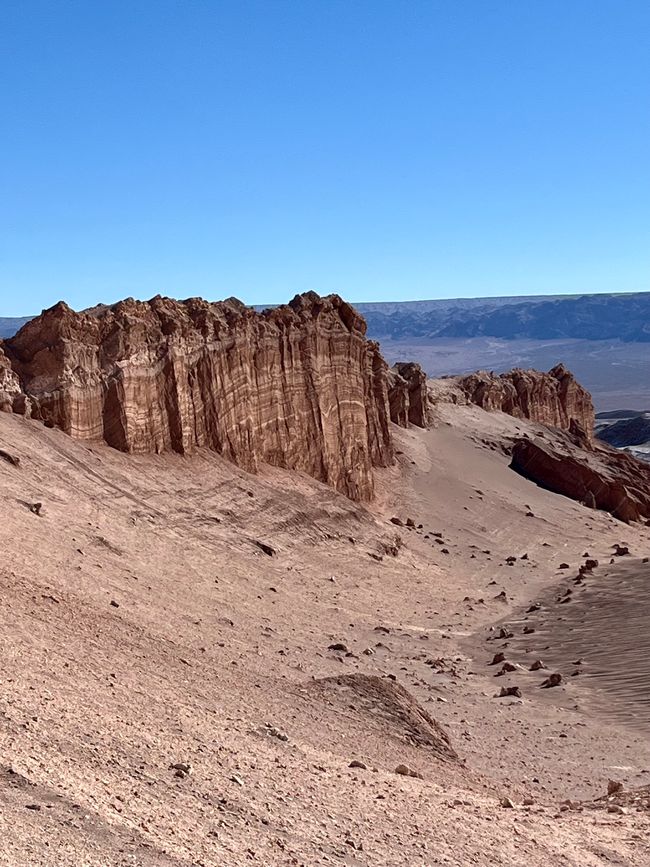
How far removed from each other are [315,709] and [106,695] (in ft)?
8.67

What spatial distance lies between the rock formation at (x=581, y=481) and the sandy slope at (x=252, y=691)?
14356 millimetres

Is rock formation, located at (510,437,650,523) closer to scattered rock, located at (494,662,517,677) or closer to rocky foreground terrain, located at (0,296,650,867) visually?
rocky foreground terrain, located at (0,296,650,867)

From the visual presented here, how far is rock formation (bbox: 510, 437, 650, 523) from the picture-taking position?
41250 millimetres

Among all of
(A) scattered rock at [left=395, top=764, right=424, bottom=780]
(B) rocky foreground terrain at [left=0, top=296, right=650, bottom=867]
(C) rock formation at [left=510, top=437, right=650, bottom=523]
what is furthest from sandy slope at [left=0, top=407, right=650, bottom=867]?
(C) rock formation at [left=510, top=437, right=650, bottom=523]

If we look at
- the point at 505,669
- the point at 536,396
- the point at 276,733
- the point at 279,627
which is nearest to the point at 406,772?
the point at 276,733

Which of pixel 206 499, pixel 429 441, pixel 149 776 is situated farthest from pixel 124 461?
pixel 429 441

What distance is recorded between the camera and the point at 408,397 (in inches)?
1657

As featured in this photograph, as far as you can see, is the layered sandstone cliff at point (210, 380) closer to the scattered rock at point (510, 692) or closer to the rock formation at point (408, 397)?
the rock formation at point (408, 397)

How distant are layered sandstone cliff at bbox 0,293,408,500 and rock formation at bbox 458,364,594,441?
19234 millimetres

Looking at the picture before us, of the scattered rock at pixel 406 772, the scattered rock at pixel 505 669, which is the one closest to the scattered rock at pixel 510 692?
the scattered rock at pixel 505 669

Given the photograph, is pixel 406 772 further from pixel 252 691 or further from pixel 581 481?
pixel 581 481

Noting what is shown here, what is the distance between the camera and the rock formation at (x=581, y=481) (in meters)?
41.2

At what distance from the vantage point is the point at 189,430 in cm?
2338

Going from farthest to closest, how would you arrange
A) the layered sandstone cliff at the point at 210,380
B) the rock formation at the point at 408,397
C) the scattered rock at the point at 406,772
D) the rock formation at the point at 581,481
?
the rock formation at the point at 581,481
the rock formation at the point at 408,397
the layered sandstone cliff at the point at 210,380
the scattered rock at the point at 406,772
